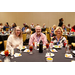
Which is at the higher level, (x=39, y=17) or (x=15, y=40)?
(x=39, y=17)

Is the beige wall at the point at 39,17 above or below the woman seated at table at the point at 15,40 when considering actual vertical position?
above

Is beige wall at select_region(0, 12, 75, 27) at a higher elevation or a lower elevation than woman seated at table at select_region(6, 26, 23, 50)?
higher

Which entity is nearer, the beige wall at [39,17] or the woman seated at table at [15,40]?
the woman seated at table at [15,40]

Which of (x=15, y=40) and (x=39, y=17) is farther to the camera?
(x=39, y=17)

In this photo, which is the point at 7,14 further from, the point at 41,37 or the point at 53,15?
the point at 41,37

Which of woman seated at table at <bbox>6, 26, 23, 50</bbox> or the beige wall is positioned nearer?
woman seated at table at <bbox>6, 26, 23, 50</bbox>
